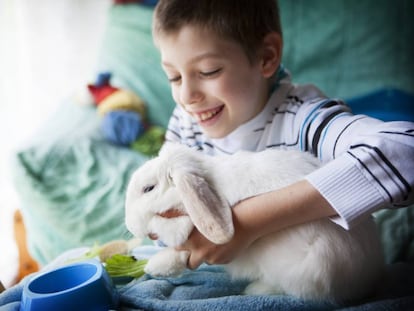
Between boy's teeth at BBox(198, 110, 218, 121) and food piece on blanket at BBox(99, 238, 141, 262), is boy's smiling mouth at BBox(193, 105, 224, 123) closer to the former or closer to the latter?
boy's teeth at BBox(198, 110, 218, 121)

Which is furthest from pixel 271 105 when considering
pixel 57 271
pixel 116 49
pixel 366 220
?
pixel 116 49

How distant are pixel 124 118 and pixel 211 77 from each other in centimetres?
74

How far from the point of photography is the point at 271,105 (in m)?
0.96

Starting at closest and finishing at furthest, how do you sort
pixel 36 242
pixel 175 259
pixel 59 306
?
pixel 59 306 < pixel 175 259 < pixel 36 242

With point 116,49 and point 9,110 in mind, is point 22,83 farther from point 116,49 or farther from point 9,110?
point 116,49

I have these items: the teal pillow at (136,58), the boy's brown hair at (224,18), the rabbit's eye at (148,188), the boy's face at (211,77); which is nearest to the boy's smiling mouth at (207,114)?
the boy's face at (211,77)

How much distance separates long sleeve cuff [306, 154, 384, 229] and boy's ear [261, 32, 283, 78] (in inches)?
13.4

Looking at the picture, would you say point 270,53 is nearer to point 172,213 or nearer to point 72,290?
point 172,213

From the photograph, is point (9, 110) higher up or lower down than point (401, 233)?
higher up

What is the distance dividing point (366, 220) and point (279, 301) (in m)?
0.18

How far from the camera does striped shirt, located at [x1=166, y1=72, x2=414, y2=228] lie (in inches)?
24.9

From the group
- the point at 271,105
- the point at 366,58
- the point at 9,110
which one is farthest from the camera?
the point at 366,58

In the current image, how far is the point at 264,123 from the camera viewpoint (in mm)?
957

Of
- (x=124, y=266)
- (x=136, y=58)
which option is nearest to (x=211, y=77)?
(x=124, y=266)
